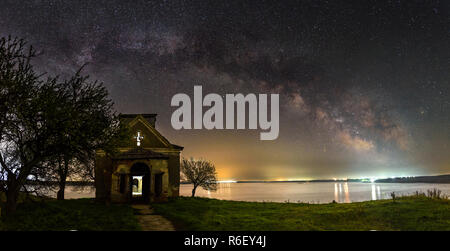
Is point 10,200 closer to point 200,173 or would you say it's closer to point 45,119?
point 45,119

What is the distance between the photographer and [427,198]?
27234 mm

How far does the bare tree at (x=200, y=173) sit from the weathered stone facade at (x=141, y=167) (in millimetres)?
17783

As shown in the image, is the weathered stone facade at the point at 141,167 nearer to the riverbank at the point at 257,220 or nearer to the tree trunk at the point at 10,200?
the riverbank at the point at 257,220

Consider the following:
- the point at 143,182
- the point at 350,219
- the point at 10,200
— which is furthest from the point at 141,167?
the point at 350,219

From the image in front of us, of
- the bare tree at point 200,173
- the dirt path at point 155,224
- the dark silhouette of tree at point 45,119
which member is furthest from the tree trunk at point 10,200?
the bare tree at point 200,173

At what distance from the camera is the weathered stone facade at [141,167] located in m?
28.9

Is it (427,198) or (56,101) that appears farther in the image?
(427,198)

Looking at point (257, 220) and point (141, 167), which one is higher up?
point (141, 167)

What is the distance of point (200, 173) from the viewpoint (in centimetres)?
5275

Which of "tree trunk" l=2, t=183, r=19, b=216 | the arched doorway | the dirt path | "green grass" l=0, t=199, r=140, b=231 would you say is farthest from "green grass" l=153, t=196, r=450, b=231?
"tree trunk" l=2, t=183, r=19, b=216

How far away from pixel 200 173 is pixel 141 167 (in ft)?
63.3
